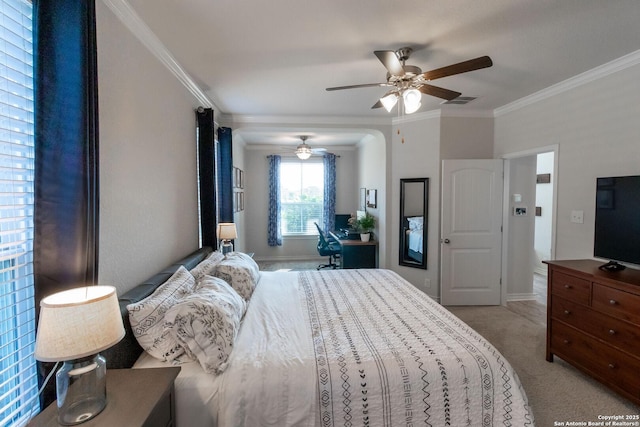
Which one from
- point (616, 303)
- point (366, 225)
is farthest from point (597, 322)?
point (366, 225)

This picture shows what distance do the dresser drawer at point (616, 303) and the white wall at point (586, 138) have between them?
833 mm

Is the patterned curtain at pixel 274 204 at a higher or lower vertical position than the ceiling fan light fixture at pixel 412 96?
lower

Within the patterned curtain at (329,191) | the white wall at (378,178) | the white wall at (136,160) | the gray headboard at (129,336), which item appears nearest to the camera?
the gray headboard at (129,336)

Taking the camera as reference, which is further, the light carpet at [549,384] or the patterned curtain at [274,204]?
the patterned curtain at [274,204]

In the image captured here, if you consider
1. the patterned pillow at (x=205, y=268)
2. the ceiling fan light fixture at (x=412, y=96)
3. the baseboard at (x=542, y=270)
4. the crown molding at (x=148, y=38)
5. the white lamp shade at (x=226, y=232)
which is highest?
the crown molding at (x=148, y=38)

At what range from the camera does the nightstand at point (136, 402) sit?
3.45 feet

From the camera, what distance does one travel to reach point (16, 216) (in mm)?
1179

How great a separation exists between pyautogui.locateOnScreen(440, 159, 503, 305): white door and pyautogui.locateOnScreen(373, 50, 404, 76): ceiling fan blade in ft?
7.21

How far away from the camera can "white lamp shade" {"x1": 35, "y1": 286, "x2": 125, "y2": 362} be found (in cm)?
95

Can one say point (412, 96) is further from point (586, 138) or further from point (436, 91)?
point (586, 138)

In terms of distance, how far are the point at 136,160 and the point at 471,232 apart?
3875mm

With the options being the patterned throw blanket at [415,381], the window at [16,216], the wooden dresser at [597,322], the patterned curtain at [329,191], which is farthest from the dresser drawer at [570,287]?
the patterned curtain at [329,191]

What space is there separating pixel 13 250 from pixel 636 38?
3.94 m

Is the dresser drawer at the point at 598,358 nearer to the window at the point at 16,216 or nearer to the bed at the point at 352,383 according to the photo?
the bed at the point at 352,383
